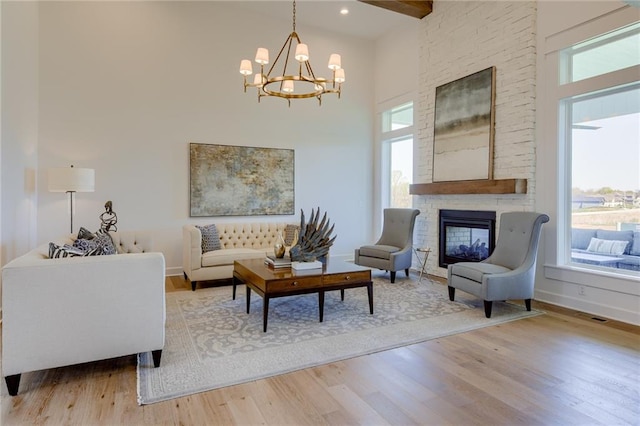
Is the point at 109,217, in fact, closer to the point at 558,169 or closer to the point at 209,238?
the point at 209,238

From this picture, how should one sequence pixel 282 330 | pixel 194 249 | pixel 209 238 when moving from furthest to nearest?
pixel 209 238, pixel 194 249, pixel 282 330

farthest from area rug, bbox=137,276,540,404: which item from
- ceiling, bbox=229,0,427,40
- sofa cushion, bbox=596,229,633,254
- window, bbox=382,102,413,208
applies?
ceiling, bbox=229,0,427,40

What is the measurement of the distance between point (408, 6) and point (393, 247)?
3794mm

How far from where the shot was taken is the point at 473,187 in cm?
506

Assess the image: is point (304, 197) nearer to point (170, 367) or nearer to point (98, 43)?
point (98, 43)

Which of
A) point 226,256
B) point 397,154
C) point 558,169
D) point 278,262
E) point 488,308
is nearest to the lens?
point 488,308

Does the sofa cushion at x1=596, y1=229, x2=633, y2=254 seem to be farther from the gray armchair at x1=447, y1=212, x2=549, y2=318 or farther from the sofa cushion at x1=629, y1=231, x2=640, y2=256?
the gray armchair at x1=447, y1=212, x2=549, y2=318

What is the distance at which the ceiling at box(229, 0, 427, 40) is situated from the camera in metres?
5.91

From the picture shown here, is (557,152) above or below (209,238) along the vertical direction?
above

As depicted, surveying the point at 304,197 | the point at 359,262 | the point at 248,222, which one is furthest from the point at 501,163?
the point at 248,222

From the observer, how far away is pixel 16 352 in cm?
223

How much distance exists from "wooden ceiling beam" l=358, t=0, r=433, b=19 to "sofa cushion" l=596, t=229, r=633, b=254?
420cm

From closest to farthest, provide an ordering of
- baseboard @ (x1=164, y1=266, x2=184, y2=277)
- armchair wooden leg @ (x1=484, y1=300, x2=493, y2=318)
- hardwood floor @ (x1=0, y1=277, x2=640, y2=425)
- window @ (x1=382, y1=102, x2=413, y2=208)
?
hardwood floor @ (x1=0, y1=277, x2=640, y2=425) → armchair wooden leg @ (x1=484, y1=300, x2=493, y2=318) → baseboard @ (x1=164, y1=266, x2=184, y2=277) → window @ (x1=382, y1=102, x2=413, y2=208)

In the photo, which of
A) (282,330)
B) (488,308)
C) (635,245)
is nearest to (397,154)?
(488,308)
